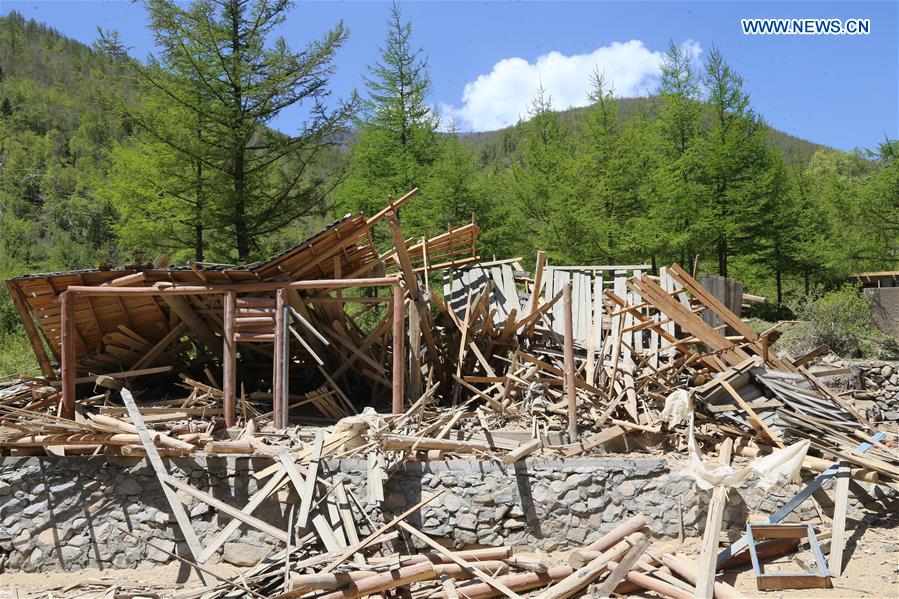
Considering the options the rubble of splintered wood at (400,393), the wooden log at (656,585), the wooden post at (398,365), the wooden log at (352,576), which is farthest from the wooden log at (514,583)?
the wooden post at (398,365)

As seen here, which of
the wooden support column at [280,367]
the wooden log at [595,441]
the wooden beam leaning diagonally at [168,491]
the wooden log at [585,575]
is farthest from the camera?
the wooden support column at [280,367]

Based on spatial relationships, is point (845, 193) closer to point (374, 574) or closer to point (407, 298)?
point (407, 298)

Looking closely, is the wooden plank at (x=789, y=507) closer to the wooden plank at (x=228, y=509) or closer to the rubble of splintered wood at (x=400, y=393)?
the rubble of splintered wood at (x=400, y=393)

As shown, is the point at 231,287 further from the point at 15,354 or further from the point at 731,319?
the point at 15,354

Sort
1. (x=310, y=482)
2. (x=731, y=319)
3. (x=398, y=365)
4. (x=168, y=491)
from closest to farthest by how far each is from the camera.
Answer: (x=310, y=482), (x=168, y=491), (x=398, y=365), (x=731, y=319)

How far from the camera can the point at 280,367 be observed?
9.59 metres

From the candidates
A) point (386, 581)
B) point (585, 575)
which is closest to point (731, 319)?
point (585, 575)

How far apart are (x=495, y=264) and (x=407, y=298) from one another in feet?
10.4

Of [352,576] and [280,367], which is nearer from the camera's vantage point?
[352,576]

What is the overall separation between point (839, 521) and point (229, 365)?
797 centimetres

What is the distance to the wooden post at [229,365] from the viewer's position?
31.3 feet

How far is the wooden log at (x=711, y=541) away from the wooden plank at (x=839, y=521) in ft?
3.69

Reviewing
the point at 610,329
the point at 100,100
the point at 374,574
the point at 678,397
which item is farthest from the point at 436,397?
the point at 100,100

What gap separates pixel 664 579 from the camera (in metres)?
6.84
